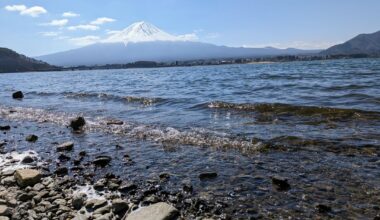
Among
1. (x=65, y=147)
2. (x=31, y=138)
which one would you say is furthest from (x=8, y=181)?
(x=31, y=138)

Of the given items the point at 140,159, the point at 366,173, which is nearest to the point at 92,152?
the point at 140,159

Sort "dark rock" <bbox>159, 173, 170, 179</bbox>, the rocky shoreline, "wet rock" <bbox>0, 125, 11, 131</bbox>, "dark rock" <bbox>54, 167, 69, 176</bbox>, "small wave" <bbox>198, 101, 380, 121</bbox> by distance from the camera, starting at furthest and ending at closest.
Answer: "wet rock" <bbox>0, 125, 11, 131</bbox> < "small wave" <bbox>198, 101, 380, 121</bbox> < "dark rock" <bbox>54, 167, 69, 176</bbox> < "dark rock" <bbox>159, 173, 170, 179</bbox> < the rocky shoreline

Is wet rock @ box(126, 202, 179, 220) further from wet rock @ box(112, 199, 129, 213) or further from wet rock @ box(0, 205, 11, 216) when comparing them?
wet rock @ box(0, 205, 11, 216)

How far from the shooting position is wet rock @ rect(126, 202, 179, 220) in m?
7.68

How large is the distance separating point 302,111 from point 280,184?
11.9 m

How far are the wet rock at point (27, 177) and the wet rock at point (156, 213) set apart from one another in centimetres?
411

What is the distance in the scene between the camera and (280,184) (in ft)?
31.4

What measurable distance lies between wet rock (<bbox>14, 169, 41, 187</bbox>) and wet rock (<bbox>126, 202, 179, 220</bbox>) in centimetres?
411

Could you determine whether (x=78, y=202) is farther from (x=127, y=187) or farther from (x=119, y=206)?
(x=127, y=187)

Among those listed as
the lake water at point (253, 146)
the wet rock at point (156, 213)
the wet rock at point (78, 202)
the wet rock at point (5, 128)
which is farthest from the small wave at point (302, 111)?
the wet rock at point (78, 202)

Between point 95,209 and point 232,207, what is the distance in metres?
3.15

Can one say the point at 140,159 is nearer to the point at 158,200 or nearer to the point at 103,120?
the point at 158,200

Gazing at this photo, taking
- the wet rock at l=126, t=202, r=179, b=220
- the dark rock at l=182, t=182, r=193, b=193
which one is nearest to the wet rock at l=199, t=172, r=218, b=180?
the dark rock at l=182, t=182, r=193, b=193

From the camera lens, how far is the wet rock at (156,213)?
7.68m
